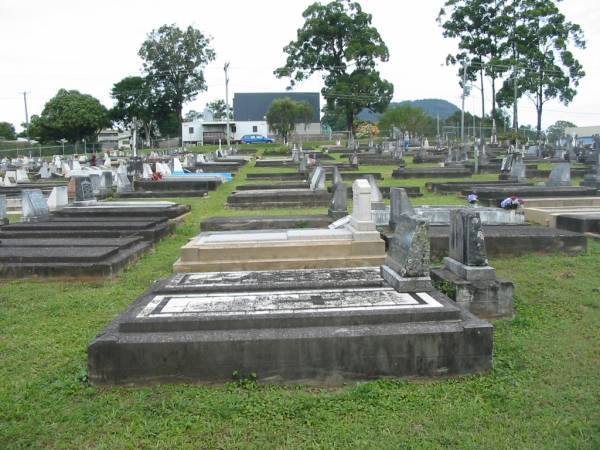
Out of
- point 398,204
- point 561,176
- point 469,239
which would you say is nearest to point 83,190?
point 398,204

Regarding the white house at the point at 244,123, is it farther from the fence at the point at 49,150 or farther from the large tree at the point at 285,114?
the fence at the point at 49,150

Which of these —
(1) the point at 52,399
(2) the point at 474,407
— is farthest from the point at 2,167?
(2) the point at 474,407

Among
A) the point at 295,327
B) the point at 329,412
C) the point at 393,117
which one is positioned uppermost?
the point at 393,117

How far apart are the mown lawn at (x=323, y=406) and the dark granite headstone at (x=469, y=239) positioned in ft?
2.43

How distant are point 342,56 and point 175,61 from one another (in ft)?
69.1

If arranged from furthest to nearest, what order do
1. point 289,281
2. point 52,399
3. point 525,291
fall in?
point 525,291, point 289,281, point 52,399

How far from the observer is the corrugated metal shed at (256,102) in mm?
76062

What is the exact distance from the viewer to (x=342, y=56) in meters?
54.2

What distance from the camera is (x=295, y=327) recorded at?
4762 mm

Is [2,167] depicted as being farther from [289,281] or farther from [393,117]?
[393,117]

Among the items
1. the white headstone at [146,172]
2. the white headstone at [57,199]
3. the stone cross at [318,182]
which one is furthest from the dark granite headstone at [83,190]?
the white headstone at [146,172]

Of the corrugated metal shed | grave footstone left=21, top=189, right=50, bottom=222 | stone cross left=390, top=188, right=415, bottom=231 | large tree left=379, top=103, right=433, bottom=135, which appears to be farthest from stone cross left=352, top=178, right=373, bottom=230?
the corrugated metal shed

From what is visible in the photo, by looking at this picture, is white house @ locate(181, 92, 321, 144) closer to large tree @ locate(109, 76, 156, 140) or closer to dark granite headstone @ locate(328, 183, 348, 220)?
large tree @ locate(109, 76, 156, 140)

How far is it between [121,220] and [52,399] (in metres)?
7.32
